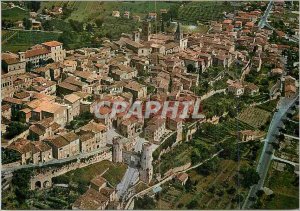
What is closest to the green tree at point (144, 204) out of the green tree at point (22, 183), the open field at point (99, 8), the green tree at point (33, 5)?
the green tree at point (22, 183)

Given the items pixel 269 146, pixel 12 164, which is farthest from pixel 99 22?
pixel 12 164

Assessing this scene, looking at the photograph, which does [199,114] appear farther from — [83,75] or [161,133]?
[83,75]

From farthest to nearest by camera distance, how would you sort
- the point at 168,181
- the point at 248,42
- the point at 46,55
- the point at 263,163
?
1. the point at 248,42
2. the point at 46,55
3. the point at 263,163
4. the point at 168,181

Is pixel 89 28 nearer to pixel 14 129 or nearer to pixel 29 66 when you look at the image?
pixel 29 66

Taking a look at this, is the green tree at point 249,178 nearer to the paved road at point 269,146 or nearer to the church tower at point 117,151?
the paved road at point 269,146

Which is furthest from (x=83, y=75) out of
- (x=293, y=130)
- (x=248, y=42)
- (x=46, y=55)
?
(x=248, y=42)
